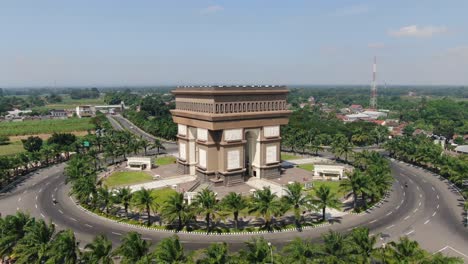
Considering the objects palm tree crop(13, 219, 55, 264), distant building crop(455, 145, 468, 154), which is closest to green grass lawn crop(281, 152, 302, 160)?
distant building crop(455, 145, 468, 154)

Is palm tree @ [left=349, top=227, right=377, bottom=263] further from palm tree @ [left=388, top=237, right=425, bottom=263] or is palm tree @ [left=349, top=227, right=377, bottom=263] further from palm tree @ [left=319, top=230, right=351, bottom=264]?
palm tree @ [left=388, top=237, right=425, bottom=263]

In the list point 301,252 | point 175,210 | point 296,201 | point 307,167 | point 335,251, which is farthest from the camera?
point 307,167

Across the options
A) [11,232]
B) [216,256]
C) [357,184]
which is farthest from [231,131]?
[11,232]

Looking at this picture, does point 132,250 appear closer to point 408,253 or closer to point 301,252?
point 301,252

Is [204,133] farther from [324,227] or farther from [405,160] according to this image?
[405,160]

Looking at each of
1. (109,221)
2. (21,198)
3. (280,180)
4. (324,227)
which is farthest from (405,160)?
(21,198)

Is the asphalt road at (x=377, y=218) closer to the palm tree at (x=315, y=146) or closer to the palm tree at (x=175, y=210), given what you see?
the palm tree at (x=175, y=210)
